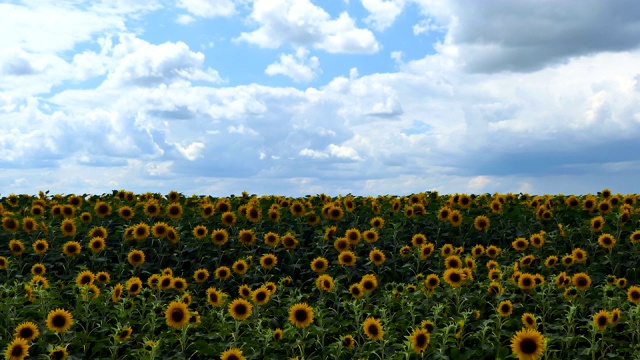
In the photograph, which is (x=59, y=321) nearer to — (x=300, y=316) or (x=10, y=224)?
(x=300, y=316)

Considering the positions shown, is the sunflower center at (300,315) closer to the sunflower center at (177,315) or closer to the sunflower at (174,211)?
the sunflower center at (177,315)

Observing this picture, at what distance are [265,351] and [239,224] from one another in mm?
6191

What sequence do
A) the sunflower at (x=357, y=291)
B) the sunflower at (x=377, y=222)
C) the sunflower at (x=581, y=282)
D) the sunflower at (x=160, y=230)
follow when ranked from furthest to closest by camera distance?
the sunflower at (x=377, y=222), the sunflower at (x=160, y=230), the sunflower at (x=581, y=282), the sunflower at (x=357, y=291)

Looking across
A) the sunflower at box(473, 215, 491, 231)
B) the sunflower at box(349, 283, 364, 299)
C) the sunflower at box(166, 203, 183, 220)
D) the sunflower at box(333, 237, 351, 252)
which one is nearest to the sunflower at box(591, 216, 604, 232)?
the sunflower at box(473, 215, 491, 231)

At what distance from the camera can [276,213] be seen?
41.4 feet

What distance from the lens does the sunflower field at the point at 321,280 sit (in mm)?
7219

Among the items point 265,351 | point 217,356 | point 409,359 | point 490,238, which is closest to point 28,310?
point 217,356

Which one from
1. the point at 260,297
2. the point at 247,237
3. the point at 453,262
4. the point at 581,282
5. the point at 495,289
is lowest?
the point at 260,297

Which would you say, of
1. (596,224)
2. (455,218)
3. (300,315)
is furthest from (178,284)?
(596,224)

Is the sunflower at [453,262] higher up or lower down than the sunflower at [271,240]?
lower down

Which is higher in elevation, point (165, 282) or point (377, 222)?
point (377, 222)

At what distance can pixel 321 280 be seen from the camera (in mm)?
8797

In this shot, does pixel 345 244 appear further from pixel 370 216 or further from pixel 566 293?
pixel 566 293

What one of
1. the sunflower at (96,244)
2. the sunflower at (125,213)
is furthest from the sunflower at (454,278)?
the sunflower at (125,213)
